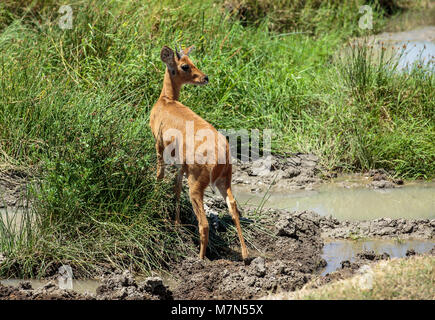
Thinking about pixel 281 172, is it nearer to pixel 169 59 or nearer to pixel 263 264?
pixel 169 59

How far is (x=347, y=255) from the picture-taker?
273 inches

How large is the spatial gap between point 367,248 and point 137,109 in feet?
12.1

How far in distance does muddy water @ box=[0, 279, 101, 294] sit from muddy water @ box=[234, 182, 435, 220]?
246 cm

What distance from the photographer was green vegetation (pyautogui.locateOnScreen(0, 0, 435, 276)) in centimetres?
638

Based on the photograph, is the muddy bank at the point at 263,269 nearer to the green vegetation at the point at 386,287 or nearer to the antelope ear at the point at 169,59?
the green vegetation at the point at 386,287

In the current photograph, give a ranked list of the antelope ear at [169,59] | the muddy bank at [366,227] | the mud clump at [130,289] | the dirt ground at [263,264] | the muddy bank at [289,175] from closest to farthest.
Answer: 1. the mud clump at [130,289]
2. the dirt ground at [263,264]
3. the muddy bank at [366,227]
4. the antelope ear at [169,59]
5. the muddy bank at [289,175]

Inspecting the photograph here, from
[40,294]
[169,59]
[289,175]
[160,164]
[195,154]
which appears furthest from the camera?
[289,175]

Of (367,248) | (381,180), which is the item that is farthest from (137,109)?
(367,248)

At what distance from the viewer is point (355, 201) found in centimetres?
864

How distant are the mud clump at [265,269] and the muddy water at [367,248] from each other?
115mm

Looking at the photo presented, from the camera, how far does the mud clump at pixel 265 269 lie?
230 inches

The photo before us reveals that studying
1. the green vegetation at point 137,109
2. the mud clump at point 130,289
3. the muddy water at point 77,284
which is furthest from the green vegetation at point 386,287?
the green vegetation at point 137,109

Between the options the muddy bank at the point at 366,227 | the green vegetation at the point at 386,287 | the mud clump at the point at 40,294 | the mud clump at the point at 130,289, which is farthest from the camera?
the muddy bank at the point at 366,227

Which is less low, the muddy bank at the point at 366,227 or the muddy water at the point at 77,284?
the muddy water at the point at 77,284
